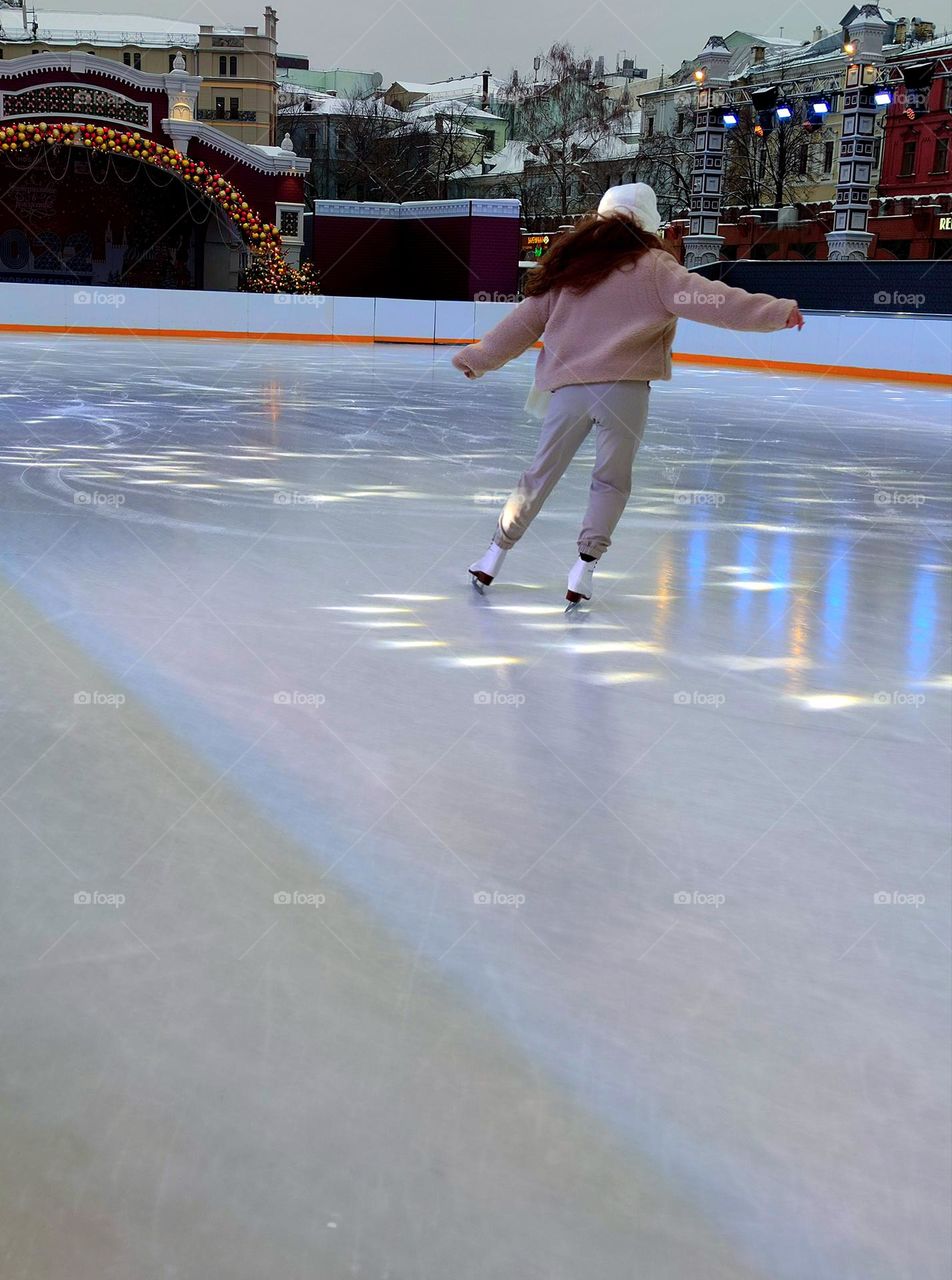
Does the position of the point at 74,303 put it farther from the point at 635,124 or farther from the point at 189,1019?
the point at 635,124

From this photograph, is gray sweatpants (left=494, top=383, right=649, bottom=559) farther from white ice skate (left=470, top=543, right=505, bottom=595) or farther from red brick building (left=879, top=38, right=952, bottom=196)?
red brick building (left=879, top=38, right=952, bottom=196)

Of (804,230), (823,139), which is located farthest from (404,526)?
(823,139)

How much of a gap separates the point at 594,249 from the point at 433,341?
69.7 ft

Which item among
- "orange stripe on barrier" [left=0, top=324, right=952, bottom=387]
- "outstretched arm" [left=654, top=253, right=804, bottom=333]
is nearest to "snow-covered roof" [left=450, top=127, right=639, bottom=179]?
"orange stripe on barrier" [left=0, top=324, right=952, bottom=387]

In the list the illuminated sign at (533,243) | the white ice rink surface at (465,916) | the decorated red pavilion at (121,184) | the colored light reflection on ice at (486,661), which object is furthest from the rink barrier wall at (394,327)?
the colored light reflection on ice at (486,661)

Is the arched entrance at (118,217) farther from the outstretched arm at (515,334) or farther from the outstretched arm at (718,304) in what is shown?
the outstretched arm at (718,304)

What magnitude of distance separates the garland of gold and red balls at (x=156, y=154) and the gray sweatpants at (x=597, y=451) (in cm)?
2399

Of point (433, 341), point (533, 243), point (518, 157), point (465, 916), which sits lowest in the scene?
point (465, 916)

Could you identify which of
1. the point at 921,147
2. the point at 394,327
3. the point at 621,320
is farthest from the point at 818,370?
the point at 921,147

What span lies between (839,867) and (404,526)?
334 centimetres

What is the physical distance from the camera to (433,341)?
2470 cm

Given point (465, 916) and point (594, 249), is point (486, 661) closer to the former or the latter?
point (594, 249)

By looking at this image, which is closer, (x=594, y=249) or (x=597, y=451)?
(x=594, y=249)

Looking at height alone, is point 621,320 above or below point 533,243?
below
